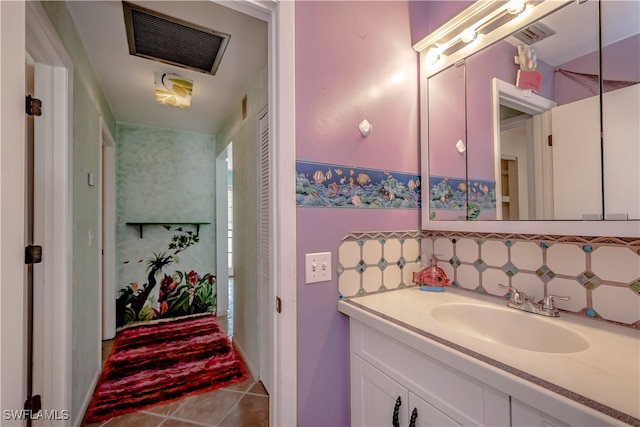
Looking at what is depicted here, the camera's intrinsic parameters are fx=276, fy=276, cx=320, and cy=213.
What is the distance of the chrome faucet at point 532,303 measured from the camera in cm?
97

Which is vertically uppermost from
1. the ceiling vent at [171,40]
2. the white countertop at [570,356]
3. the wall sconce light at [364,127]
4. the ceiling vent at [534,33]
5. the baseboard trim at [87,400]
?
the ceiling vent at [171,40]

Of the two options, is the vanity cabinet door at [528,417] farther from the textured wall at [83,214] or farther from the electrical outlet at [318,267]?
the textured wall at [83,214]

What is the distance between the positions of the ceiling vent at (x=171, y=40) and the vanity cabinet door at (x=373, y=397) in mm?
2018

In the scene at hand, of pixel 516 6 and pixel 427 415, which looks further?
pixel 516 6

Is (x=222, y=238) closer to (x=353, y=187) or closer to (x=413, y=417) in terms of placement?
(x=353, y=187)

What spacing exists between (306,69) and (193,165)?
3035 millimetres

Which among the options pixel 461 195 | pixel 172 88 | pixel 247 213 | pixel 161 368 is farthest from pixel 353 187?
pixel 161 368

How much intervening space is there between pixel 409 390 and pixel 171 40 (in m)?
2.28

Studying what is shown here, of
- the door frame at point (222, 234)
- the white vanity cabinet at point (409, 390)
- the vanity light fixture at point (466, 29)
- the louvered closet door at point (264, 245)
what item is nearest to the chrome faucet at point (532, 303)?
the white vanity cabinet at point (409, 390)

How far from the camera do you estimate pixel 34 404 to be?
1416mm

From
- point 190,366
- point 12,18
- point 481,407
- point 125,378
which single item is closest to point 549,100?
point 481,407

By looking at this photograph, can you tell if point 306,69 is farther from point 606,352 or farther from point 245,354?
point 245,354

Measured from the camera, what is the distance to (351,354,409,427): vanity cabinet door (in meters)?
0.90

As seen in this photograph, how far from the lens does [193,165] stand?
12.1 ft
